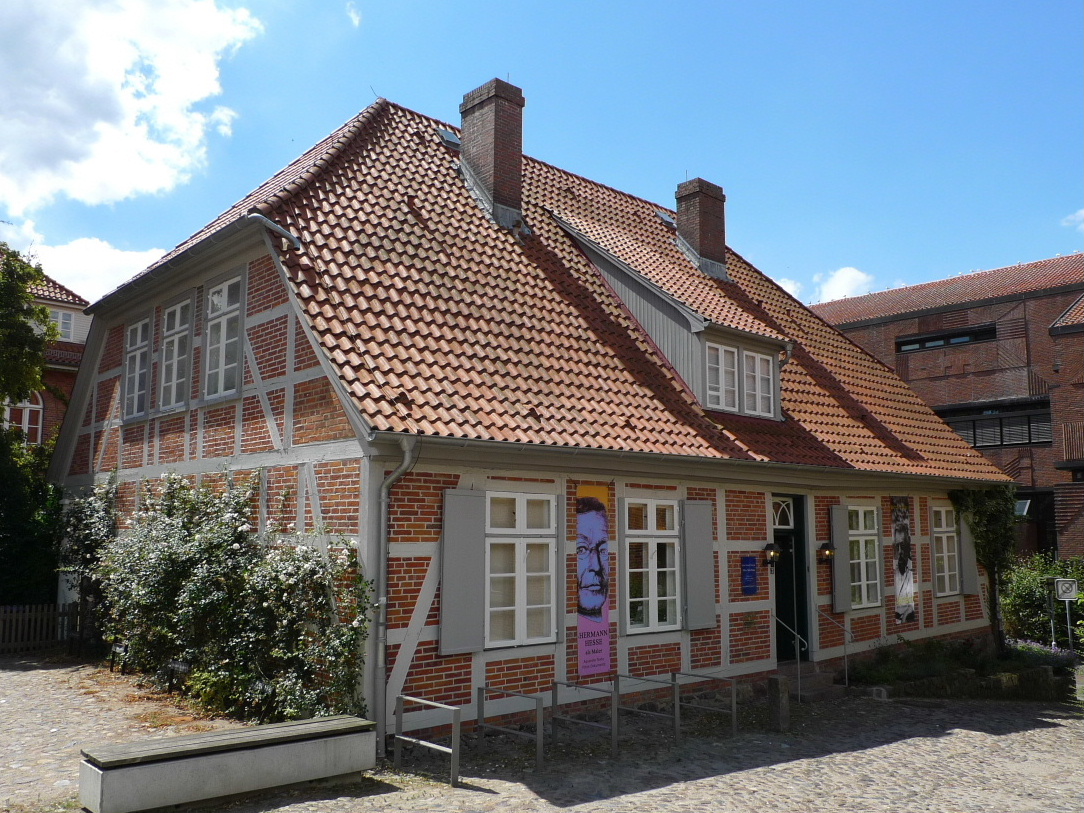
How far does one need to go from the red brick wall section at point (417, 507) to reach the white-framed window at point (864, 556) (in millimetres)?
7466

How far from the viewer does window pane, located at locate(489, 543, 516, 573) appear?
9180 mm

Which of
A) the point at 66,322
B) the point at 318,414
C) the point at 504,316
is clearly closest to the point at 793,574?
the point at 504,316

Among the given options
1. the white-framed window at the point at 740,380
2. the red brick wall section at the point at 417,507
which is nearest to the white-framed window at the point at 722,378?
the white-framed window at the point at 740,380

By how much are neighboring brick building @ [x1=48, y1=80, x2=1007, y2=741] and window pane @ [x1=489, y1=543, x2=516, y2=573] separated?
0.07ft

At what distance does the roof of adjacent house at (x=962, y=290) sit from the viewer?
32156 mm

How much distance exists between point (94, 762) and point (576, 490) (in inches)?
206

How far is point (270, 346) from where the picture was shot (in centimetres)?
1014

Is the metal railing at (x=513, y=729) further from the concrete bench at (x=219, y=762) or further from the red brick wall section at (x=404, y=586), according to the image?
the concrete bench at (x=219, y=762)

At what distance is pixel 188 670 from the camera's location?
33.8ft

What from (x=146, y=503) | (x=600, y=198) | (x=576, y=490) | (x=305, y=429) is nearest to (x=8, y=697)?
(x=146, y=503)

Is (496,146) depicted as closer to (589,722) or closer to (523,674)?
(523,674)

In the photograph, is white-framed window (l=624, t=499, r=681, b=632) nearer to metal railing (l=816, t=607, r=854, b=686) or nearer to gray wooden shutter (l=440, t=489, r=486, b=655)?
gray wooden shutter (l=440, t=489, r=486, b=655)

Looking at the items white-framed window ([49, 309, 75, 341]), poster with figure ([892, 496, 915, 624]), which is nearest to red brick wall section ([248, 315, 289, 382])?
Result: poster with figure ([892, 496, 915, 624])

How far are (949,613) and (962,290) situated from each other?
74.6ft
